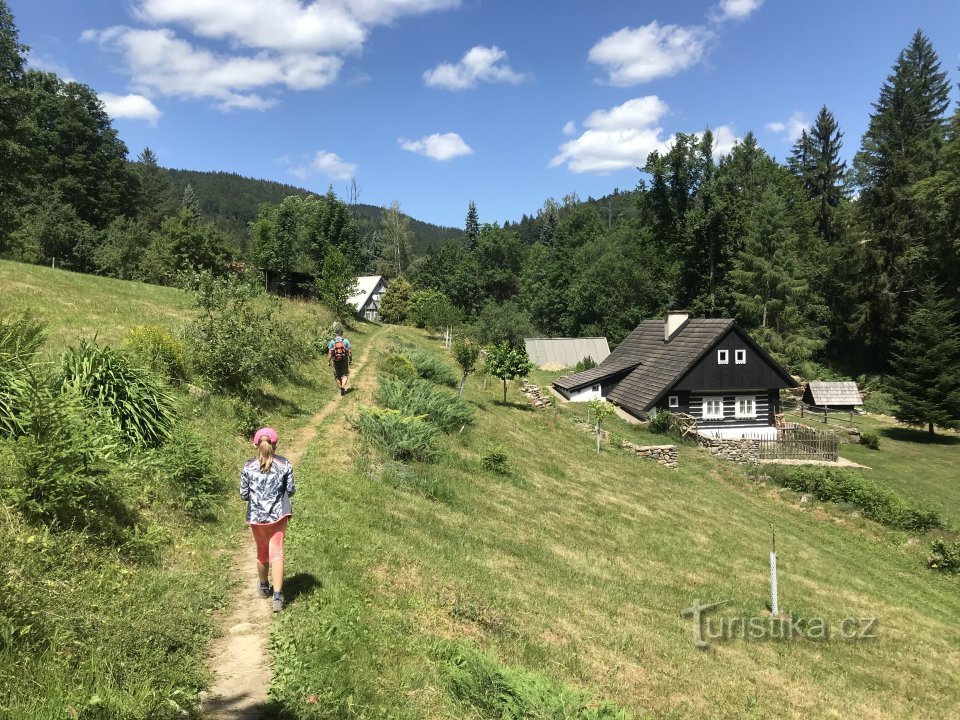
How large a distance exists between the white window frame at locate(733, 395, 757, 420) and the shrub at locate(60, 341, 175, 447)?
110 ft

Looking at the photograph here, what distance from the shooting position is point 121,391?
891cm

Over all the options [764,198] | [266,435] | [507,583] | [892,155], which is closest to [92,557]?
[266,435]

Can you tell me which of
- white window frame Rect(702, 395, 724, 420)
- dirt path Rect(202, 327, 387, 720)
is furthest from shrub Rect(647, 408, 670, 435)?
dirt path Rect(202, 327, 387, 720)

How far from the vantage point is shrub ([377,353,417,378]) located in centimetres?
2289

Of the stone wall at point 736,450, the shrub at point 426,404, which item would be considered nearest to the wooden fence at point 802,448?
the stone wall at point 736,450

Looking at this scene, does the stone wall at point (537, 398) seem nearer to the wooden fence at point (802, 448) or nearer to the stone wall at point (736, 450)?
the stone wall at point (736, 450)

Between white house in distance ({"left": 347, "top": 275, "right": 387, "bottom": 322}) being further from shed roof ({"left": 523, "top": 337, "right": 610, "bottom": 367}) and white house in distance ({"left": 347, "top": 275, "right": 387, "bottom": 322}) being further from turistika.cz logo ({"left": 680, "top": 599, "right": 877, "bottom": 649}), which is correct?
turistika.cz logo ({"left": 680, "top": 599, "right": 877, "bottom": 649})

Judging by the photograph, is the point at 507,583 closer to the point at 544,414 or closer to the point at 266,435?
the point at 266,435

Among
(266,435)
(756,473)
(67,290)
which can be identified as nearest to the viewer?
(266,435)

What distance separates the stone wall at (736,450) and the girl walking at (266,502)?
26725 millimetres

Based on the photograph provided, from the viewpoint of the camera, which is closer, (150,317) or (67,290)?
(150,317)

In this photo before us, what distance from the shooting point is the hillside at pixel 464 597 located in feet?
15.5

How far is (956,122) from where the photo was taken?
133 feet

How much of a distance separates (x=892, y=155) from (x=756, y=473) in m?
49.4
